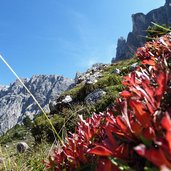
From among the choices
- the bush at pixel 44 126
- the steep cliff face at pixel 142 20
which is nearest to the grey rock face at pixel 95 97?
the bush at pixel 44 126

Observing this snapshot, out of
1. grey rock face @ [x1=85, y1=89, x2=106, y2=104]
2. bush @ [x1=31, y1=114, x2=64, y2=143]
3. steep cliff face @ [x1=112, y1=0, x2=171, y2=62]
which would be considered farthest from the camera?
steep cliff face @ [x1=112, y1=0, x2=171, y2=62]

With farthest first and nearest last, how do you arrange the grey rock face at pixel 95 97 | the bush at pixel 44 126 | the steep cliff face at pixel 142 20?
the steep cliff face at pixel 142 20, the bush at pixel 44 126, the grey rock face at pixel 95 97

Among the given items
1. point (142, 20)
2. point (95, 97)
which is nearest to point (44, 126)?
point (95, 97)

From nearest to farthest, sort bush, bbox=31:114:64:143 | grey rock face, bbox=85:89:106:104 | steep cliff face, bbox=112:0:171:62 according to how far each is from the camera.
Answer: grey rock face, bbox=85:89:106:104
bush, bbox=31:114:64:143
steep cliff face, bbox=112:0:171:62

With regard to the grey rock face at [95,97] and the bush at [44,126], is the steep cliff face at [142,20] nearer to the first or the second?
the bush at [44,126]

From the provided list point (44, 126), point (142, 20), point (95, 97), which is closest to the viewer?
point (95, 97)

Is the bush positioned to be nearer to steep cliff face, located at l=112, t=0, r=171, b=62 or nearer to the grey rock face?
the grey rock face

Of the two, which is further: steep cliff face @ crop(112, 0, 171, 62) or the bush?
steep cliff face @ crop(112, 0, 171, 62)

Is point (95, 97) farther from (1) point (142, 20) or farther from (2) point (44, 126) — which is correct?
(1) point (142, 20)

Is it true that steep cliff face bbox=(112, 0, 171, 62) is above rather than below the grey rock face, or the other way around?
above

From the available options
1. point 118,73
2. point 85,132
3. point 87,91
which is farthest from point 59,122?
point 85,132

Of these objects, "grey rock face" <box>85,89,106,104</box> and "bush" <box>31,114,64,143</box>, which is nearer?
"grey rock face" <box>85,89,106,104</box>

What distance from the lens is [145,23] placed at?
122 m

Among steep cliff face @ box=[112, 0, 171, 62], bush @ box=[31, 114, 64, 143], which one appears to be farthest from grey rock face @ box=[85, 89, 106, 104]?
steep cliff face @ box=[112, 0, 171, 62]
